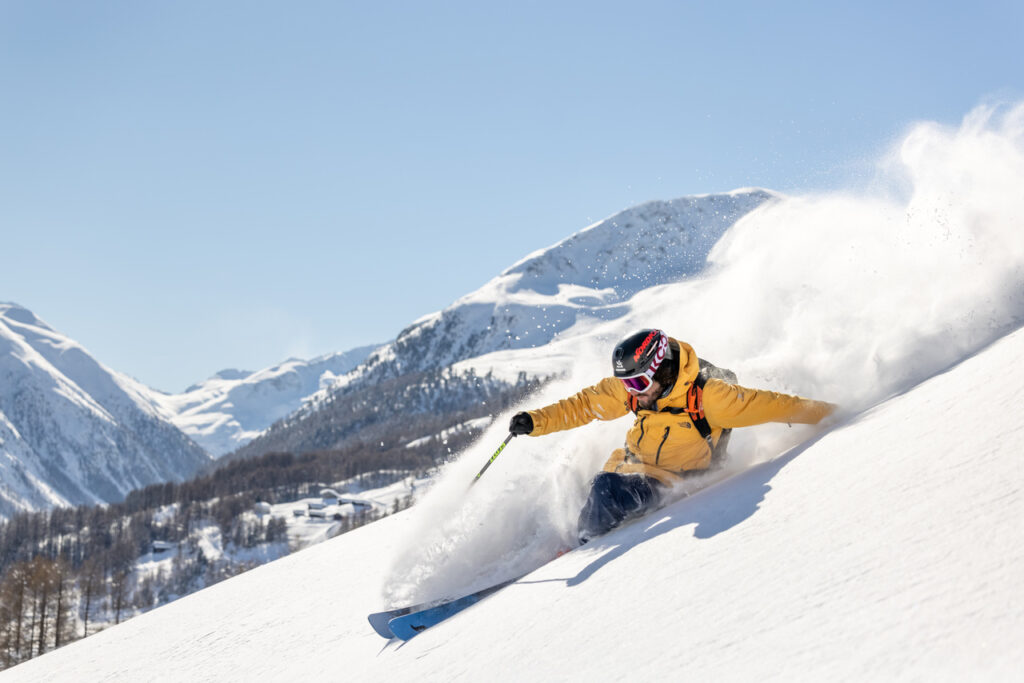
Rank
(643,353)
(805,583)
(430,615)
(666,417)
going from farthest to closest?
(430,615), (666,417), (643,353), (805,583)

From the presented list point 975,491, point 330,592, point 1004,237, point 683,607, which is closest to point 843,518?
point 975,491

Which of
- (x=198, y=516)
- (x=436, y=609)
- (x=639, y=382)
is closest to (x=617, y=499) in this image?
(x=639, y=382)

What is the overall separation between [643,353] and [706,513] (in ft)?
4.32

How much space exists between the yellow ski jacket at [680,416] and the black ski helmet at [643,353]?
169mm

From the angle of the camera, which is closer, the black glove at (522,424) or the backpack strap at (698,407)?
the backpack strap at (698,407)

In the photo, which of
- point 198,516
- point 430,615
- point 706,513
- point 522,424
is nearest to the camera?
point 706,513

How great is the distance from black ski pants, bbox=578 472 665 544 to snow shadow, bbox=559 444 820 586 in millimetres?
111

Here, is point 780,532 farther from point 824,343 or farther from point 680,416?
point 824,343

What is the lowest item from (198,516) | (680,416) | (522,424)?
(680,416)

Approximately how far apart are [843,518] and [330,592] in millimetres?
6652

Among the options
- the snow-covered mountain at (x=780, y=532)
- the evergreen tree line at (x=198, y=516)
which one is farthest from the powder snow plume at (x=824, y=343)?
the evergreen tree line at (x=198, y=516)

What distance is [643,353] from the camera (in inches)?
221

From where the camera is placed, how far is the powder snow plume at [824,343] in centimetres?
660

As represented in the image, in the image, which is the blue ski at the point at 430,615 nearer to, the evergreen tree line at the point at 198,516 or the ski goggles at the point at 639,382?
the ski goggles at the point at 639,382
